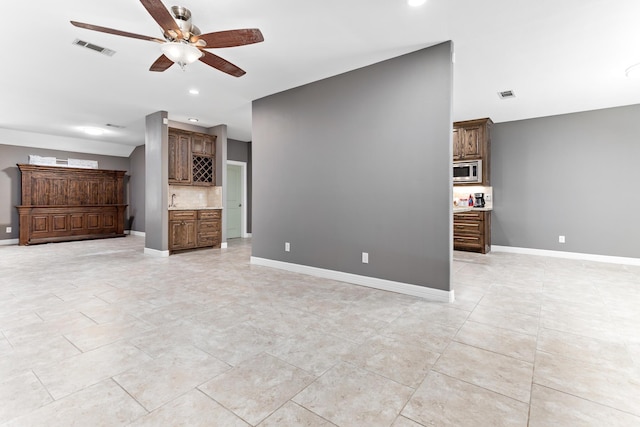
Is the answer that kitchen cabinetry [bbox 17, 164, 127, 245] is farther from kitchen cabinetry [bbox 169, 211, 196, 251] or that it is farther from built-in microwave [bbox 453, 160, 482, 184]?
built-in microwave [bbox 453, 160, 482, 184]

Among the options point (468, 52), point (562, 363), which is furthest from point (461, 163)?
point (562, 363)

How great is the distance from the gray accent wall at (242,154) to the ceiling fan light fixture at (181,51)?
563 cm

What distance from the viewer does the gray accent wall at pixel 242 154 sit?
8.31 meters

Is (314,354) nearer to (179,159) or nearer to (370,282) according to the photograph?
(370,282)

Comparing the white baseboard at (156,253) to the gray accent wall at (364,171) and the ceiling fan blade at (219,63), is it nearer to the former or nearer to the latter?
the gray accent wall at (364,171)

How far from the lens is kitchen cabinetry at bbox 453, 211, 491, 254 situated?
6016 mm

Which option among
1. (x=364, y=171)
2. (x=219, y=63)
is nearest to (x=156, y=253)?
(x=219, y=63)

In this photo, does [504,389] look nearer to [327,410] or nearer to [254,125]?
[327,410]

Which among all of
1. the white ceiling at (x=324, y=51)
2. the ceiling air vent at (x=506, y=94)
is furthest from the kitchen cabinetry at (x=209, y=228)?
the ceiling air vent at (x=506, y=94)

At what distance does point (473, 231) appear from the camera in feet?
20.1

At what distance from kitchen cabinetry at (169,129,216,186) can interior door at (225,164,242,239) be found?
1.42 metres

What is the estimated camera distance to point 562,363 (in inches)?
80.0

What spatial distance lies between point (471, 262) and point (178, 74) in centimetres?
545

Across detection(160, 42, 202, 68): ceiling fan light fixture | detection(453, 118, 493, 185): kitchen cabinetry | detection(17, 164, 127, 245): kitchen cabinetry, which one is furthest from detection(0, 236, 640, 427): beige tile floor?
detection(17, 164, 127, 245): kitchen cabinetry
